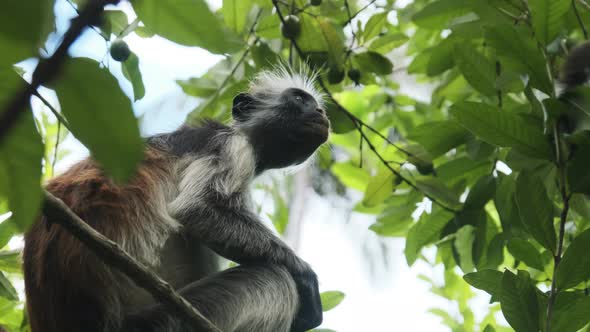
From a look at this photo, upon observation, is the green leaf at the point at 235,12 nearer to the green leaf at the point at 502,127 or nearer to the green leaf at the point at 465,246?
the green leaf at the point at 502,127

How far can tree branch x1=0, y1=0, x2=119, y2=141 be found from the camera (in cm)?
62

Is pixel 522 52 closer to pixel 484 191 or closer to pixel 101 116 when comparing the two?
pixel 484 191

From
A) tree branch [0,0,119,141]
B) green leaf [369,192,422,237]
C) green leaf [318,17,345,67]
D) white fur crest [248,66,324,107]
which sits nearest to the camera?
tree branch [0,0,119,141]

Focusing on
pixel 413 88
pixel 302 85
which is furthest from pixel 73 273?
pixel 413 88

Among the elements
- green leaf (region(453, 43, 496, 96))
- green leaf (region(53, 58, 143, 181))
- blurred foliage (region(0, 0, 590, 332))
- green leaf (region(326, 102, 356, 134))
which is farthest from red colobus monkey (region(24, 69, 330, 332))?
green leaf (region(53, 58, 143, 181))

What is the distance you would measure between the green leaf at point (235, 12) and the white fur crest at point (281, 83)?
6.01ft

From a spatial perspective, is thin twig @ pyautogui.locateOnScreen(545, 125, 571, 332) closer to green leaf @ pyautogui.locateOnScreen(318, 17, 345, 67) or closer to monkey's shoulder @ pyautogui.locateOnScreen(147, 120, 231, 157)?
green leaf @ pyautogui.locateOnScreen(318, 17, 345, 67)

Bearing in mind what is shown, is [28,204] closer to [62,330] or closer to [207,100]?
[62,330]

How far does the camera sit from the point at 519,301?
2.64 m

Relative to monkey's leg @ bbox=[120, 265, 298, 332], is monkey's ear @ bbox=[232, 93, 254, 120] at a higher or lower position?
A: higher

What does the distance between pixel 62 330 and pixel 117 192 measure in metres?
0.73

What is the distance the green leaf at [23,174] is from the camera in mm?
853

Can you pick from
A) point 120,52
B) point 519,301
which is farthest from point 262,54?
point 519,301

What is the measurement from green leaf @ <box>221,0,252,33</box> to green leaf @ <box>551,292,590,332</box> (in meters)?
2.27
